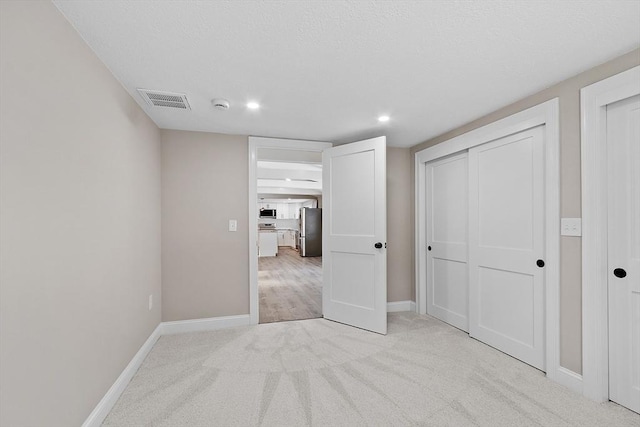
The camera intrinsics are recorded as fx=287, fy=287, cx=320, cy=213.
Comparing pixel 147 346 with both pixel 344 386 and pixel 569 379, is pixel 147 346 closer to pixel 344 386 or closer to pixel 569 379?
pixel 344 386

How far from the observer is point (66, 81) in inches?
56.8

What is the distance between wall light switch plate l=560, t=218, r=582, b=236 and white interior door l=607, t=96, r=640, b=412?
0.51ft

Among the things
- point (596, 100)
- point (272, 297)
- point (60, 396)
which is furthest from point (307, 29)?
point (272, 297)

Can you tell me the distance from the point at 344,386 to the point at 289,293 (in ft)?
9.54

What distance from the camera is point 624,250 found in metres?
1.86

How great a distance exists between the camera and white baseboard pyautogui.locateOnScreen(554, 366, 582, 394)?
2029mm

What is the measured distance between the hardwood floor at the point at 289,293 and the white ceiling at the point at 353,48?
2602 mm

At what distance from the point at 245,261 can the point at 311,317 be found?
3.70 ft

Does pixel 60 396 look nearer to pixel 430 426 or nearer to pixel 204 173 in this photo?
pixel 430 426

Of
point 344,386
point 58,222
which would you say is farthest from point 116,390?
point 344,386

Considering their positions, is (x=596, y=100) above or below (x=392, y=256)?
above

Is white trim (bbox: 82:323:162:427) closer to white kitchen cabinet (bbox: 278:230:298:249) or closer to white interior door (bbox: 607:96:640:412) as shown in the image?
white interior door (bbox: 607:96:640:412)

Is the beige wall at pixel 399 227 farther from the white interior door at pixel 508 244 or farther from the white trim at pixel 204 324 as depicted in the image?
the white trim at pixel 204 324

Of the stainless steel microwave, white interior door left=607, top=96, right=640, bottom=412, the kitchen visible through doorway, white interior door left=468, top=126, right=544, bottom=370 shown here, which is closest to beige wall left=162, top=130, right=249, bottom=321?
the kitchen visible through doorway
